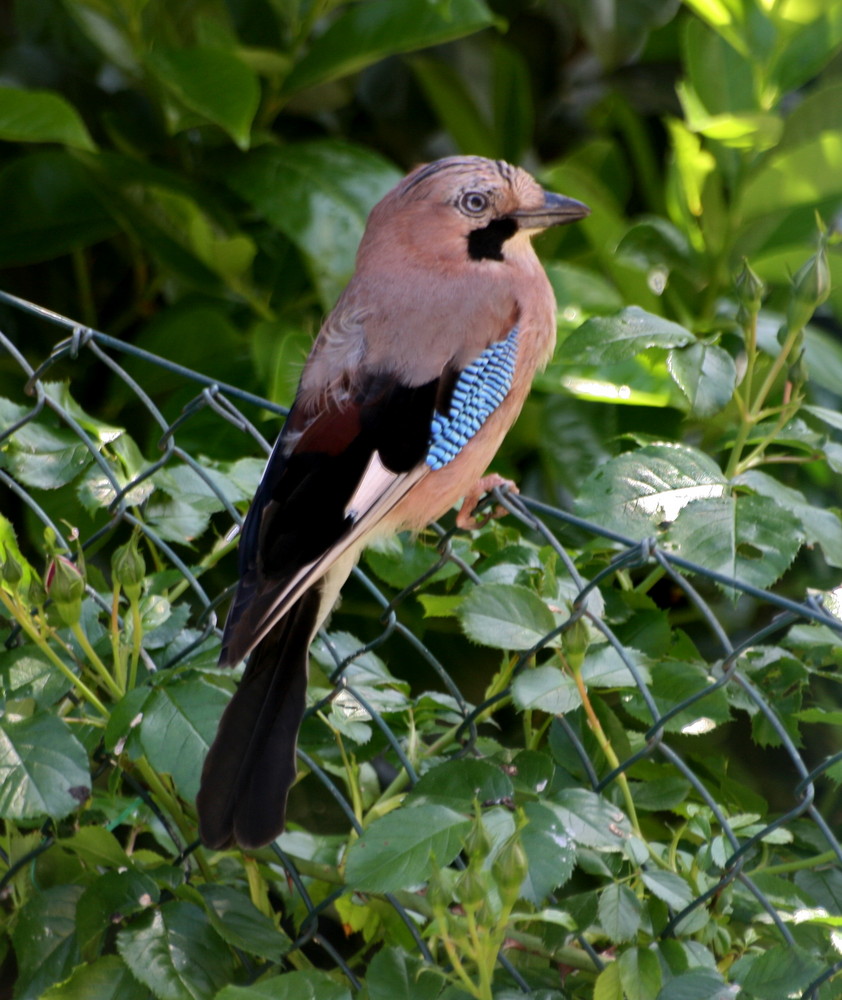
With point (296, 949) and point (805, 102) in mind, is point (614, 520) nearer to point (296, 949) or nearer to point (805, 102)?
point (296, 949)

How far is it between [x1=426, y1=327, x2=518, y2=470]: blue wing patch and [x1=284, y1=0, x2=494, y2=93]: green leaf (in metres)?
0.92

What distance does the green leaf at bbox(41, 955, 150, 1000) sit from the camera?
44.7 inches

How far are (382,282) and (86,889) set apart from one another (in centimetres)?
88

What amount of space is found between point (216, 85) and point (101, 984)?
153cm

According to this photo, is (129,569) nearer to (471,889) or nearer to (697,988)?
(471,889)

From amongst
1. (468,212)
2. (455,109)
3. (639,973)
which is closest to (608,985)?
(639,973)

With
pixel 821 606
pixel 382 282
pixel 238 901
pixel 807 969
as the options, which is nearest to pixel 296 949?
pixel 238 901

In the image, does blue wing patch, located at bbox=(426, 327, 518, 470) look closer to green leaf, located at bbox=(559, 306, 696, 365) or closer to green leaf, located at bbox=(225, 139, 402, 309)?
green leaf, located at bbox=(559, 306, 696, 365)

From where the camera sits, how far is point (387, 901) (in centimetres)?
122

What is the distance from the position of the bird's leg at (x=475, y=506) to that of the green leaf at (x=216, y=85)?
0.81 m

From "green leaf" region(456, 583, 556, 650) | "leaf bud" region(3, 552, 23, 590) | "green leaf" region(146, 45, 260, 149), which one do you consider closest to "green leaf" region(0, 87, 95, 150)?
"green leaf" region(146, 45, 260, 149)

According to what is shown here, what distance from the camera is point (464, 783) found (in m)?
1.09

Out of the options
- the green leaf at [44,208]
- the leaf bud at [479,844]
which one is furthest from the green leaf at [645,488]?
the green leaf at [44,208]

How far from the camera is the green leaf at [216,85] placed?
6.92ft
